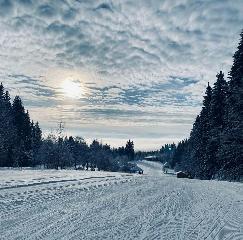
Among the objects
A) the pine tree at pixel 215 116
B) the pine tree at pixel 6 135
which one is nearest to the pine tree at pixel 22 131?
the pine tree at pixel 6 135

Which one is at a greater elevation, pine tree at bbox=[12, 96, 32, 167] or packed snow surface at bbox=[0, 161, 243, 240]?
pine tree at bbox=[12, 96, 32, 167]

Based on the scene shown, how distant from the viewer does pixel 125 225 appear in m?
7.25

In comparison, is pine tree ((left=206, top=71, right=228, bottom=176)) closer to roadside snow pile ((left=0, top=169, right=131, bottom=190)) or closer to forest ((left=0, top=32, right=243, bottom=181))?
forest ((left=0, top=32, right=243, bottom=181))

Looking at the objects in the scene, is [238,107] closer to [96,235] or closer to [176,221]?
[176,221]

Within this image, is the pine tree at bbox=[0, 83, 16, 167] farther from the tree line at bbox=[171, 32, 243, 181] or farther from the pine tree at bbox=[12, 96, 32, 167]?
the tree line at bbox=[171, 32, 243, 181]

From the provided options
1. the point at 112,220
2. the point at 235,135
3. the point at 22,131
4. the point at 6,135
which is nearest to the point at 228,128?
the point at 235,135

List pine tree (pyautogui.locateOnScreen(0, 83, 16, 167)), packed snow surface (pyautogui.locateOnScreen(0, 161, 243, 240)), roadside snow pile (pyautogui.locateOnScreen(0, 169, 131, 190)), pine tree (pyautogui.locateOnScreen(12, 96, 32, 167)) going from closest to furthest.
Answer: packed snow surface (pyautogui.locateOnScreen(0, 161, 243, 240)) → roadside snow pile (pyautogui.locateOnScreen(0, 169, 131, 190)) → pine tree (pyautogui.locateOnScreen(0, 83, 16, 167)) → pine tree (pyautogui.locateOnScreen(12, 96, 32, 167))

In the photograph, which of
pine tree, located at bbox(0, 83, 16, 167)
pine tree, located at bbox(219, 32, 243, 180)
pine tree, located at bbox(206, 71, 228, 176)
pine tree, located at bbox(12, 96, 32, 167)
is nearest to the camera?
pine tree, located at bbox(219, 32, 243, 180)

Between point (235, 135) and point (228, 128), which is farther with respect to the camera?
point (228, 128)

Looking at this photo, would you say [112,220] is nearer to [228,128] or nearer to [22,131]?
[228,128]

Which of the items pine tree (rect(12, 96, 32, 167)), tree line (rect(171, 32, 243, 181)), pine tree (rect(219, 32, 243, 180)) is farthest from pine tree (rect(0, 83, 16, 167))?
pine tree (rect(219, 32, 243, 180))

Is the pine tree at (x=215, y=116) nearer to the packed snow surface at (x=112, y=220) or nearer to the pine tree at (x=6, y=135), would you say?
the pine tree at (x=6, y=135)

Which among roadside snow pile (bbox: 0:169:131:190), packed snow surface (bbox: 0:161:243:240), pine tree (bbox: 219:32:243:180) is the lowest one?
packed snow surface (bbox: 0:161:243:240)

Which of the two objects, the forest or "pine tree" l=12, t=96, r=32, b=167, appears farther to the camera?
"pine tree" l=12, t=96, r=32, b=167
